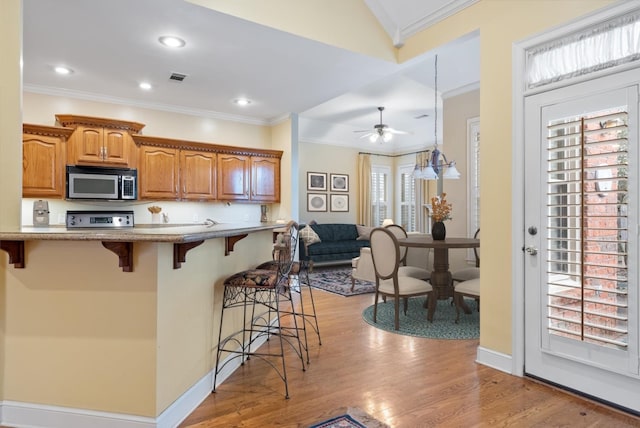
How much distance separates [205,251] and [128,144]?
317cm

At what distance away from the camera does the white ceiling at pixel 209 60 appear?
292 cm

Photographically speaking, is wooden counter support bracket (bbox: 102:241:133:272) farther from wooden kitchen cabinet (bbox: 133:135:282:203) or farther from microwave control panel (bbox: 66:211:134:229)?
wooden kitchen cabinet (bbox: 133:135:282:203)

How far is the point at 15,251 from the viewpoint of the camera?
1.98 meters

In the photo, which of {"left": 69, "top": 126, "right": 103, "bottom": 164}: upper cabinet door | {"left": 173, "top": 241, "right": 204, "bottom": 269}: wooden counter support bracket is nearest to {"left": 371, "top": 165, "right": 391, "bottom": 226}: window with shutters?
{"left": 69, "top": 126, "right": 103, "bottom": 164}: upper cabinet door

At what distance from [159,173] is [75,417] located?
12.0 ft

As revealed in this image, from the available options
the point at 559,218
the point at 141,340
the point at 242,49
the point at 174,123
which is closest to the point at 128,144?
the point at 174,123

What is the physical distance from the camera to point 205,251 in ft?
8.02

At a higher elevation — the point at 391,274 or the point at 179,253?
the point at 179,253

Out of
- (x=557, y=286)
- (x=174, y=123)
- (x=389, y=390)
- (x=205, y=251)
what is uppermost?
(x=174, y=123)

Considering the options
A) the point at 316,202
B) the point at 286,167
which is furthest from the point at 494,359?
the point at 316,202

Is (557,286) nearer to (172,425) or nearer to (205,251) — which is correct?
(205,251)

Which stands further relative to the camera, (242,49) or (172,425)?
(242,49)

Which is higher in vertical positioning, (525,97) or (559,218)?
(525,97)

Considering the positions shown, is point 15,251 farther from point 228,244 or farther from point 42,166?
point 42,166
